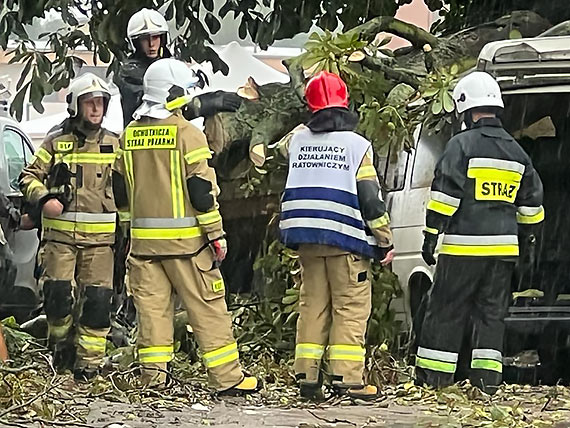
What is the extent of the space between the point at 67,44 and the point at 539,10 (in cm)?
473

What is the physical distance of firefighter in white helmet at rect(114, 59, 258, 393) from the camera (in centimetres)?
688

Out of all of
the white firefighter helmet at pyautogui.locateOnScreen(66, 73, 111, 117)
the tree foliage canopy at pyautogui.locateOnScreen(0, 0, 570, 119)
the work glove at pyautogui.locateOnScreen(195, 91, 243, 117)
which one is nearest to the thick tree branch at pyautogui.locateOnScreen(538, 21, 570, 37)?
the tree foliage canopy at pyautogui.locateOnScreen(0, 0, 570, 119)

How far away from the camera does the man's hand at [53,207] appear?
7.55 m

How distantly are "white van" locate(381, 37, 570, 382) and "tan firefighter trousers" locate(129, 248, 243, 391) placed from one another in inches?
63.8

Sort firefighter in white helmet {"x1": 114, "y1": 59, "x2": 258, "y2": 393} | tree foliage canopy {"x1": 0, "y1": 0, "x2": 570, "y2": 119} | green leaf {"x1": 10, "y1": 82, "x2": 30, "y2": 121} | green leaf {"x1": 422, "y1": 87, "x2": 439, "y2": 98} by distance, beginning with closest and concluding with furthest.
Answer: firefighter in white helmet {"x1": 114, "y1": 59, "x2": 258, "y2": 393}
green leaf {"x1": 422, "y1": 87, "x2": 439, "y2": 98}
tree foliage canopy {"x1": 0, "y1": 0, "x2": 570, "y2": 119}
green leaf {"x1": 10, "y1": 82, "x2": 30, "y2": 121}

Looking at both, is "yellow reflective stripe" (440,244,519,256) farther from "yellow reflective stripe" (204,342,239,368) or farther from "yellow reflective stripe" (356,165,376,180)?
"yellow reflective stripe" (204,342,239,368)

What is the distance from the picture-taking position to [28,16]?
11.1 metres

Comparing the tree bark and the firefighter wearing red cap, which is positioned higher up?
the tree bark

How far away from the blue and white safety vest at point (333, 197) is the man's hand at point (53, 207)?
1.61 metres

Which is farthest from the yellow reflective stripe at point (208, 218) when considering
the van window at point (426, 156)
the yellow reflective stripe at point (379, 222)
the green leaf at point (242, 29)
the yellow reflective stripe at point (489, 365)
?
the green leaf at point (242, 29)

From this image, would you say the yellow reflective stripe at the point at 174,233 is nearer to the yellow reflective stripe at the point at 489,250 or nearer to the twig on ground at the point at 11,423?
the twig on ground at the point at 11,423

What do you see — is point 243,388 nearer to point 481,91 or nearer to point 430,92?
point 481,91

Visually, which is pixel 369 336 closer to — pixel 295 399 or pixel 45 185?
pixel 295 399

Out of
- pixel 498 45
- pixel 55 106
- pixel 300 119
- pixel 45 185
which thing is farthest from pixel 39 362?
pixel 55 106
